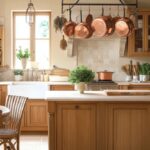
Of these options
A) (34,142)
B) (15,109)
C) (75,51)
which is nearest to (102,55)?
(75,51)

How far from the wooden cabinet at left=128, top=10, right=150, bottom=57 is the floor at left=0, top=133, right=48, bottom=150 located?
230 centimetres

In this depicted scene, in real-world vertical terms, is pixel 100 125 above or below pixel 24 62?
below

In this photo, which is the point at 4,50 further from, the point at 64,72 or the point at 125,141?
the point at 125,141

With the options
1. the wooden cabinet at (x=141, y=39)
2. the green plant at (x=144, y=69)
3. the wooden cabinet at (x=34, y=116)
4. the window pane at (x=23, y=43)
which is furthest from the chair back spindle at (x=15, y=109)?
the green plant at (x=144, y=69)

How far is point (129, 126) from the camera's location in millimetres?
4199

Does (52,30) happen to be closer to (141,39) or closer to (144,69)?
(141,39)

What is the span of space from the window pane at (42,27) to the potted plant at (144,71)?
77.6 inches

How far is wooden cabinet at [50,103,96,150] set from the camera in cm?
420

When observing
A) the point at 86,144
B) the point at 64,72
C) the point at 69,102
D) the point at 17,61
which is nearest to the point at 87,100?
the point at 69,102

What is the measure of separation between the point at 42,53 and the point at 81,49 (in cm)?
79

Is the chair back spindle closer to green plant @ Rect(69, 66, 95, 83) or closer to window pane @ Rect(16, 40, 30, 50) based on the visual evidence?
green plant @ Rect(69, 66, 95, 83)

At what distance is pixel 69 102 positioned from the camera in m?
4.20

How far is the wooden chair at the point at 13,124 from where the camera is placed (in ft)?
14.7

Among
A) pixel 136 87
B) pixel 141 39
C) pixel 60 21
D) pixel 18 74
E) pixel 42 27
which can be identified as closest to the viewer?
pixel 60 21
